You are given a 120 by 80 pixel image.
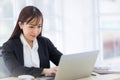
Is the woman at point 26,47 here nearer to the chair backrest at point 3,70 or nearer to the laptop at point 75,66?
the chair backrest at point 3,70

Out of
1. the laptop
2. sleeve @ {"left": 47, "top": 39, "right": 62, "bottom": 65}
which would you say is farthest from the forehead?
the laptop

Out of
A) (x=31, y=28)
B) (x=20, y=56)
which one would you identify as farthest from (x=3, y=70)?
(x=31, y=28)

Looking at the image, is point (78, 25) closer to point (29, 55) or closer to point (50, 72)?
point (29, 55)

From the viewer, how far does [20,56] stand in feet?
6.31

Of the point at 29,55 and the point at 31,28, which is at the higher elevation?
the point at 31,28

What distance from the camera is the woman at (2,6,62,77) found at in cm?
183

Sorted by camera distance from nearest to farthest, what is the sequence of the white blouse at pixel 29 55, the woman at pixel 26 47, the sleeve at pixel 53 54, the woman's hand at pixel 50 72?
1. the woman's hand at pixel 50 72
2. the woman at pixel 26 47
3. the white blouse at pixel 29 55
4. the sleeve at pixel 53 54

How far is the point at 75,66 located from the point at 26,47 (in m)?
0.59

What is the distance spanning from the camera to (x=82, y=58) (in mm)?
1522

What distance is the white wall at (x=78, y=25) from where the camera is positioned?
4.07 meters

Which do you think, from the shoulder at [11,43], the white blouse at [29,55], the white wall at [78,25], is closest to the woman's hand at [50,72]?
the white blouse at [29,55]

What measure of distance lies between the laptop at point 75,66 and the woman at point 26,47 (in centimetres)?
29

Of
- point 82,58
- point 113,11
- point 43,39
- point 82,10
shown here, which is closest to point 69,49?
point 82,10

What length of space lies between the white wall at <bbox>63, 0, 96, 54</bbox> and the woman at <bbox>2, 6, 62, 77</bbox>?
80.1 inches
